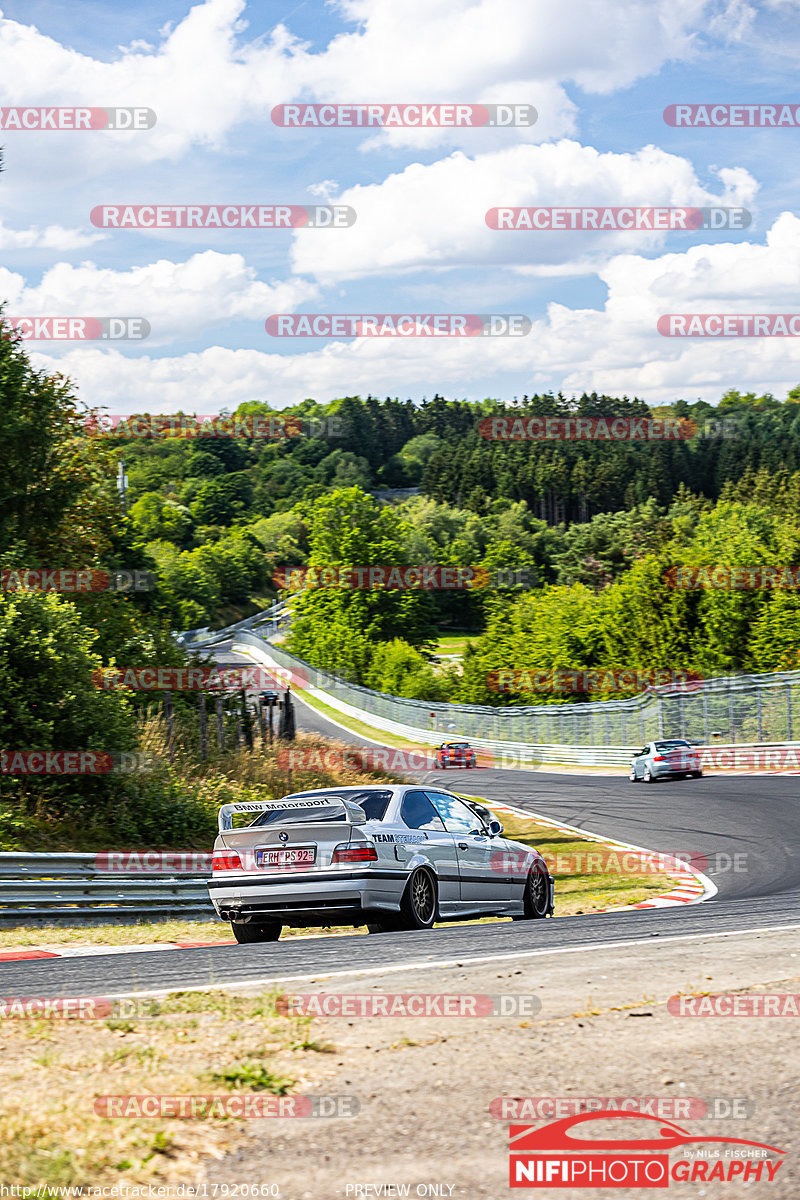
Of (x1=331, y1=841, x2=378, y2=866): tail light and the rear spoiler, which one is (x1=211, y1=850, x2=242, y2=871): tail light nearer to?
the rear spoiler

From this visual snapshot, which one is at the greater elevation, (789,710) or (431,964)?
(431,964)

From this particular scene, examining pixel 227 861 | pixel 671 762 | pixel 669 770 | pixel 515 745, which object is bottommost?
pixel 515 745

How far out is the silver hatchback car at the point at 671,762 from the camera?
117 ft

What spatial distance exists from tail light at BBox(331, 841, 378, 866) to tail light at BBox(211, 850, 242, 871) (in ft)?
3.16

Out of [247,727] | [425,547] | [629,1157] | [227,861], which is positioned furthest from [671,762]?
[425,547]

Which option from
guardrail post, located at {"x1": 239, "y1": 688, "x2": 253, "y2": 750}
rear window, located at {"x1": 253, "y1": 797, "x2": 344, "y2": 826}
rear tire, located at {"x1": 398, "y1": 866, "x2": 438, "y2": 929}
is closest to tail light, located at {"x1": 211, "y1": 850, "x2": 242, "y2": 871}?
rear window, located at {"x1": 253, "y1": 797, "x2": 344, "y2": 826}

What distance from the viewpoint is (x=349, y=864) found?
9.88 meters

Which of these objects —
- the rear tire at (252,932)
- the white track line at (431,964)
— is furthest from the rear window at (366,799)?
the white track line at (431,964)

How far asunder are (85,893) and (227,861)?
3138 mm

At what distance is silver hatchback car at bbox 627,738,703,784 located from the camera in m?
35.7

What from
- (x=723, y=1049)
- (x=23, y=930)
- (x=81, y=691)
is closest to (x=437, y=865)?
(x=23, y=930)

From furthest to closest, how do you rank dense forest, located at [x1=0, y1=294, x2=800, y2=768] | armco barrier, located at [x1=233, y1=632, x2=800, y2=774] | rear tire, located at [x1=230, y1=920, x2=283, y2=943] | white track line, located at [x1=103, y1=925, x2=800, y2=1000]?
armco barrier, located at [x1=233, y1=632, x2=800, y2=774], dense forest, located at [x1=0, y1=294, x2=800, y2=768], rear tire, located at [x1=230, y1=920, x2=283, y2=943], white track line, located at [x1=103, y1=925, x2=800, y2=1000]

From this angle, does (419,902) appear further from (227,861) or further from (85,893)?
(85,893)

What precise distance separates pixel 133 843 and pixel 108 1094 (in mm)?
12879
